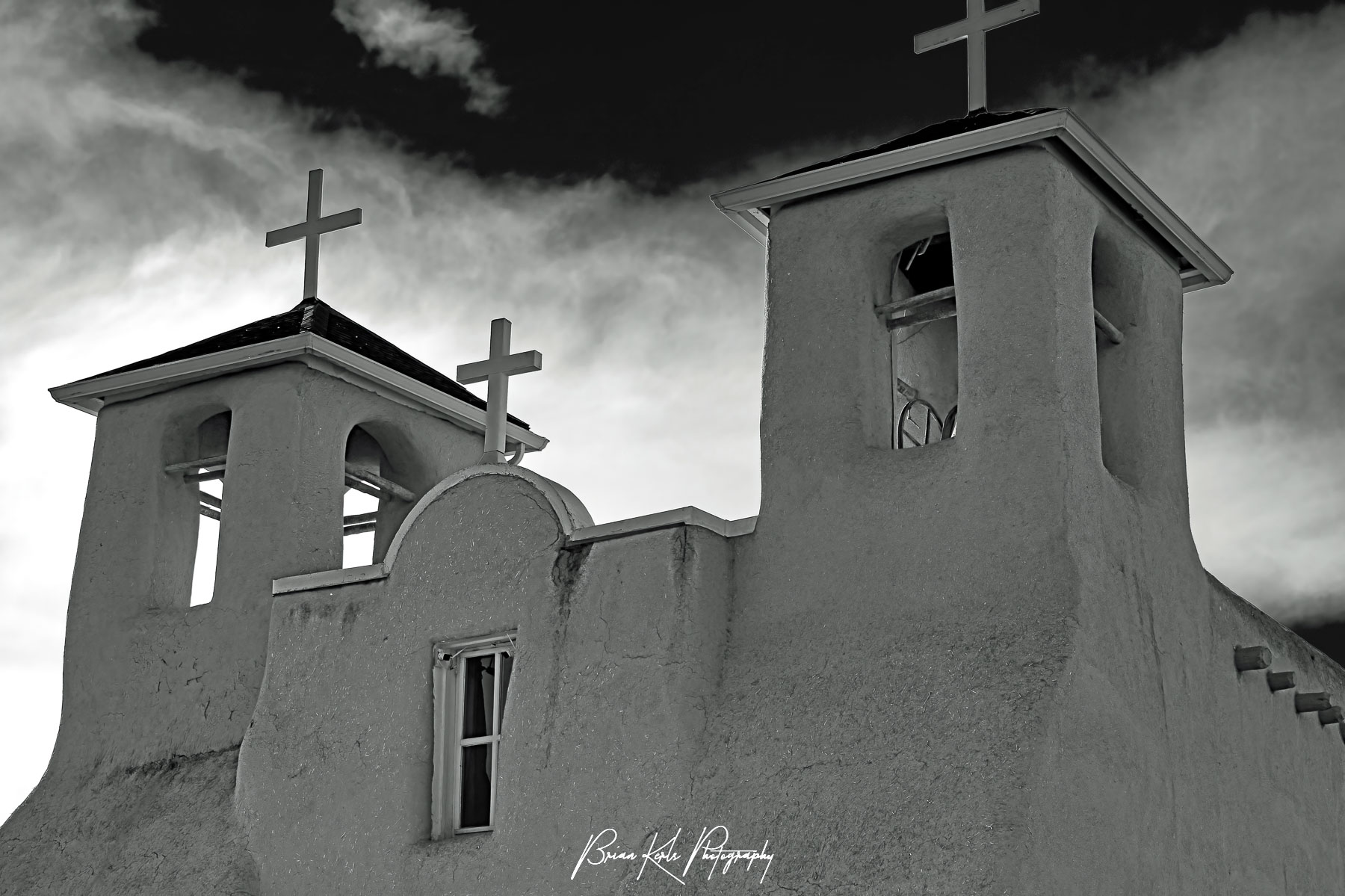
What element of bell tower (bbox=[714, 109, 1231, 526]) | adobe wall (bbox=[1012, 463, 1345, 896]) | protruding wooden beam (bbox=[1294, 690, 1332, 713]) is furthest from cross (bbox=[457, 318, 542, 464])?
protruding wooden beam (bbox=[1294, 690, 1332, 713])

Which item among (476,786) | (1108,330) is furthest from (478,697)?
(1108,330)

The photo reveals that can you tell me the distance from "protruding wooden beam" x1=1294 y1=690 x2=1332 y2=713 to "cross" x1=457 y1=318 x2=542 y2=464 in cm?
546

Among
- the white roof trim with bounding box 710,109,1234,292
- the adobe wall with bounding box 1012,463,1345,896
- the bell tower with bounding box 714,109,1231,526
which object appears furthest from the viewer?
the white roof trim with bounding box 710,109,1234,292

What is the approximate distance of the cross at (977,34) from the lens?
11492 millimetres

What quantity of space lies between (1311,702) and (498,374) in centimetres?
576

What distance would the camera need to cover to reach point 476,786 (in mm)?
11469

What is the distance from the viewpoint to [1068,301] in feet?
34.1

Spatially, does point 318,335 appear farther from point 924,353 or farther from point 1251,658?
point 1251,658

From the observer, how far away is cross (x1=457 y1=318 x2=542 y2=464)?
40.2ft

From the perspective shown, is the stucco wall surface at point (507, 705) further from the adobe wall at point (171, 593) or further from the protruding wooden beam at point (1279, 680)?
the protruding wooden beam at point (1279, 680)

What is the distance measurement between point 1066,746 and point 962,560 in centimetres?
117

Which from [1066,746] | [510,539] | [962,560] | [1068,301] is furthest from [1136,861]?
[510,539]

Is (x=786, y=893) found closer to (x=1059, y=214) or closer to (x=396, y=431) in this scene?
(x=1059, y=214)

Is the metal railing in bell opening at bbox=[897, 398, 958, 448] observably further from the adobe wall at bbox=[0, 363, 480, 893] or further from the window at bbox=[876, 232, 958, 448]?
the adobe wall at bbox=[0, 363, 480, 893]
